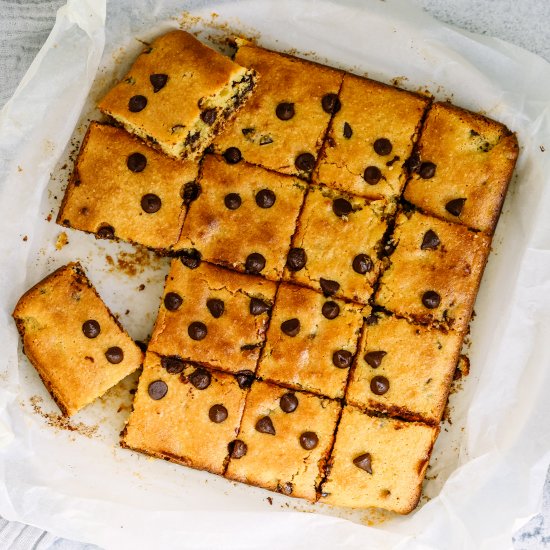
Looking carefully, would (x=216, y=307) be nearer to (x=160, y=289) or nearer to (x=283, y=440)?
(x=160, y=289)

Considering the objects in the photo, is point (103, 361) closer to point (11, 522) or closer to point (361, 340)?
point (11, 522)

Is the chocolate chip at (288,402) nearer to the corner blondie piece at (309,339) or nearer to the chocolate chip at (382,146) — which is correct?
the corner blondie piece at (309,339)

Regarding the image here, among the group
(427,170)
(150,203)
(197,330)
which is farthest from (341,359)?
(150,203)

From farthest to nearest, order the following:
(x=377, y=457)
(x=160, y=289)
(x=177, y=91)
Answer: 1. (x=160, y=289)
2. (x=377, y=457)
3. (x=177, y=91)

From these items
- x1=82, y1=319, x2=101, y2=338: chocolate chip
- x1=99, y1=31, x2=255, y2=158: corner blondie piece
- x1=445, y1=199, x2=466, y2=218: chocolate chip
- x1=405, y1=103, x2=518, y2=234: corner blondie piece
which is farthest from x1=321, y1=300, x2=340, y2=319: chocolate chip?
x1=82, y1=319, x2=101, y2=338: chocolate chip

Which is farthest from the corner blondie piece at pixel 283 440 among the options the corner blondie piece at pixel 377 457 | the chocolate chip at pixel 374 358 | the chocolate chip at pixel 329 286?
the chocolate chip at pixel 329 286

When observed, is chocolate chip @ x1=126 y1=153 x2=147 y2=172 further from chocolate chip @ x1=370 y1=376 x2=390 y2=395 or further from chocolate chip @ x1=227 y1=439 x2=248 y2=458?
chocolate chip @ x1=370 y1=376 x2=390 y2=395
